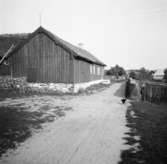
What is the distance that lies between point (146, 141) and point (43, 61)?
46.6ft

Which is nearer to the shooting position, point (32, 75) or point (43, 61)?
point (43, 61)

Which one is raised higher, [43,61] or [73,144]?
[43,61]

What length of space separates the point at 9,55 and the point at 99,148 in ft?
54.8

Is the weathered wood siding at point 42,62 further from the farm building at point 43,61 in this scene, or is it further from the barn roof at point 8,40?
the barn roof at point 8,40

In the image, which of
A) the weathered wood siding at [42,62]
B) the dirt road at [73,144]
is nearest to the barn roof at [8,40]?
the weathered wood siding at [42,62]

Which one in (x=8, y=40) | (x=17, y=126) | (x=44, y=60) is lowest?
(x=17, y=126)

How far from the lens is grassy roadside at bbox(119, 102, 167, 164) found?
3.77 meters

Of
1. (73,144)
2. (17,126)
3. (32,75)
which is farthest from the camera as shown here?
(32,75)

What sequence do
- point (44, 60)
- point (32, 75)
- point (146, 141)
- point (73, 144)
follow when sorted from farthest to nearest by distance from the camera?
point (32, 75), point (44, 60), point (146, 141), point (73, 144)

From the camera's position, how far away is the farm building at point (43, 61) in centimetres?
1577

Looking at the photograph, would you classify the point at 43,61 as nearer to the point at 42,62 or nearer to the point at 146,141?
the point at 42,62

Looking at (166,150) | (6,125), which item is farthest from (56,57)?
(166,150)

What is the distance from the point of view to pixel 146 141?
473 cm

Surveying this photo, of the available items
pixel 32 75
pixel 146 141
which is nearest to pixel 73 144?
pixel 146 141
